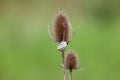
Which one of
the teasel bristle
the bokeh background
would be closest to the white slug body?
the teasel bristle

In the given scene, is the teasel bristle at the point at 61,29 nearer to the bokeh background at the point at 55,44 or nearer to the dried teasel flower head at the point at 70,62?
the dried teasel flower head at the point at 70,62

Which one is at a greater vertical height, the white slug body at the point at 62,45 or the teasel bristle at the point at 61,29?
the teasel bristle at the point at 61,29

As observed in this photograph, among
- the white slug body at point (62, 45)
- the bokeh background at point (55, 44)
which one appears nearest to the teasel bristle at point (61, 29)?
the white slug body at point (62, 45)

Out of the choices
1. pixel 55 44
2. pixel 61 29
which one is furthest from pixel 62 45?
pixel 55 44

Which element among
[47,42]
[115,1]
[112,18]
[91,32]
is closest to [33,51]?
[47,42]

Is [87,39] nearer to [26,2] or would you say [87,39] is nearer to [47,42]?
[47,42]

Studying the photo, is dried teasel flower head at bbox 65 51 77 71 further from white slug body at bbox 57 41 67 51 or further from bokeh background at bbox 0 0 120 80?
bokeh background at bbox 0 0 120 80
